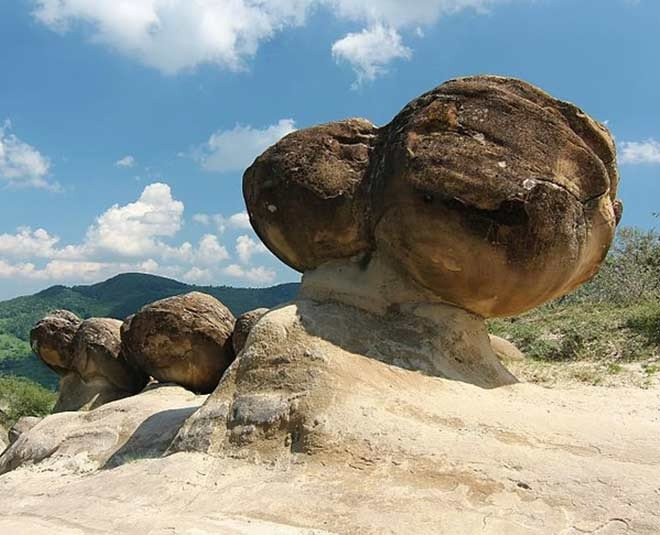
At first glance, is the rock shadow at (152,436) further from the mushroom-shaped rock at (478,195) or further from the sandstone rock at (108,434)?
the mushroom-shaped rock at (478,195)

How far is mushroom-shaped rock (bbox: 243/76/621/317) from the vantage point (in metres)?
6.00

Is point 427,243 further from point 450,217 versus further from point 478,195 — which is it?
point 478,195

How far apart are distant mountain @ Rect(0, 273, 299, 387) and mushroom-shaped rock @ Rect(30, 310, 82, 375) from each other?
71.8 m

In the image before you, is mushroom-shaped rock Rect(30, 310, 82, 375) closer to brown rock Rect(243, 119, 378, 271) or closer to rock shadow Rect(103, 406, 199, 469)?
rock shadow Rect(103, 406, 199, 469)

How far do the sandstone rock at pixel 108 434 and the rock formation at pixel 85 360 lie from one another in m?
1.88

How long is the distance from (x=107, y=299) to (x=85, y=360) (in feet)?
320

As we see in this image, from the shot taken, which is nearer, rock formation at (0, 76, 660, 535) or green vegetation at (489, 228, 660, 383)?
rock formation at (0, 76, 660, 535)

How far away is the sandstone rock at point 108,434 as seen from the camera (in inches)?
300

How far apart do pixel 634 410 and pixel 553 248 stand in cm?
156

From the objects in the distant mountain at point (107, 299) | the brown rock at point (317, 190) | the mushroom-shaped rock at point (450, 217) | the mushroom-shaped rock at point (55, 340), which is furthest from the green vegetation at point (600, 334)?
the distant mountain at point (107, 299)

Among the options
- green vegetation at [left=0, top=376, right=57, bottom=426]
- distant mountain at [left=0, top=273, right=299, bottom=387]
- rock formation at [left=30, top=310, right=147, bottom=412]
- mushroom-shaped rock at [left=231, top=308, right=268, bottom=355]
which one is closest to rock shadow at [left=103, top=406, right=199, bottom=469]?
mushroom-shaped rock at [left=231, top=308, right=268, bottom=355]

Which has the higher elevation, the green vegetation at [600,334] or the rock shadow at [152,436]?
the green vegetation at [600,334]

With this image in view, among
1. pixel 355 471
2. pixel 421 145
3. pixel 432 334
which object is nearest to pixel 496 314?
pixel 432 334

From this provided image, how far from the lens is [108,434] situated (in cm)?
834
